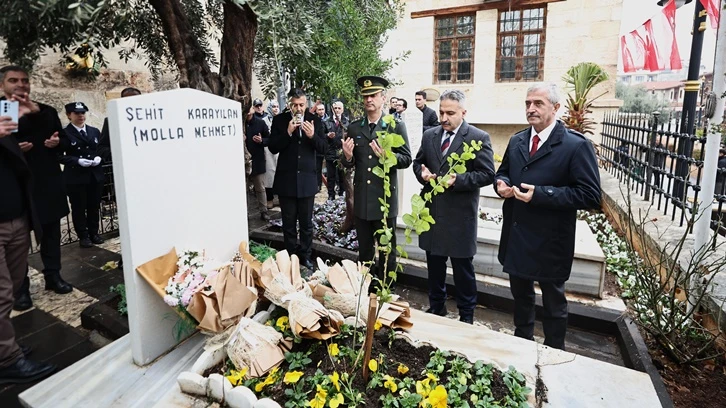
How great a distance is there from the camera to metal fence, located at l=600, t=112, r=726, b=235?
3809mm

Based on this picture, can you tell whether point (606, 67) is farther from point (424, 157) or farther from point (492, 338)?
point (492, 338)

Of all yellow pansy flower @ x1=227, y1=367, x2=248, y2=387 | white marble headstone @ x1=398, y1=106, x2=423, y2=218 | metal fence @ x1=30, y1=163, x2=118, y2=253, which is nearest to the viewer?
yellow pansy flower @ x1=227, y1=367, x2=248, y2=387

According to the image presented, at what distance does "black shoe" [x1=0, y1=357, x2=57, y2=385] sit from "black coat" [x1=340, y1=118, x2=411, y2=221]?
268 centimetres

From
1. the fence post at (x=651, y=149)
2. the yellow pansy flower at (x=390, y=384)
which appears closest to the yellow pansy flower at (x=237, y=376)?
the yellow pansy flower at (x=390, y=384)

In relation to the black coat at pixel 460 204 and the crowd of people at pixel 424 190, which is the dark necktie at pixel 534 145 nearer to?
the crowd of people at pixel 424 190

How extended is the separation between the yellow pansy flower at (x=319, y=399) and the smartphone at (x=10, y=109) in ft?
8.95

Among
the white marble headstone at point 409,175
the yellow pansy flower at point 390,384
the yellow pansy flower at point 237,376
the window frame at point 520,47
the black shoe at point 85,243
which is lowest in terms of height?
the black shoe at point 85,243

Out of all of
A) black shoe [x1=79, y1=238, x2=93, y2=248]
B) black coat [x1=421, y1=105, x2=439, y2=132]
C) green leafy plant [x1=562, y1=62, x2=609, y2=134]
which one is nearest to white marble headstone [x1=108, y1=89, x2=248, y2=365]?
black shoe [x1=79, y1=238, x2=93, y2=248]

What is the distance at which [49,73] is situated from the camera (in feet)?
22.3

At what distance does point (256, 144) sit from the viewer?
678cm

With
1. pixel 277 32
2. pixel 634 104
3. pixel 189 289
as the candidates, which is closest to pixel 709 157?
pixel 277 32

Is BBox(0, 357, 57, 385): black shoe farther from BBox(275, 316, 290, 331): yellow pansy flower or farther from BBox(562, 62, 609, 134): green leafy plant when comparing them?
BBox(562, 62, 609, 134): green leafy plant

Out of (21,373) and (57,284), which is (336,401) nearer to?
(21,373)

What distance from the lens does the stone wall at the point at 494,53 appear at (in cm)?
1041
